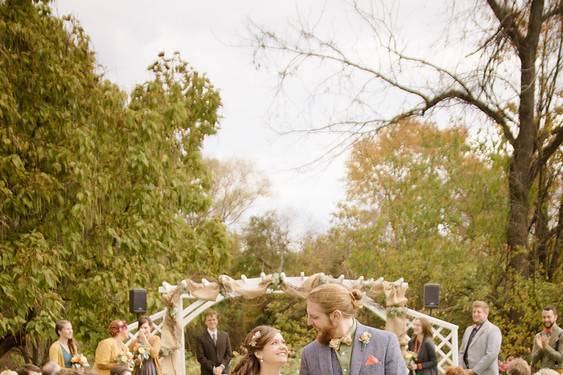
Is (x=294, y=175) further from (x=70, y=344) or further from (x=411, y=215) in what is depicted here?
(x=70, y=344)

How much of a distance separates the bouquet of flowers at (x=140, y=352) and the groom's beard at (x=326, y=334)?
6.34 metres

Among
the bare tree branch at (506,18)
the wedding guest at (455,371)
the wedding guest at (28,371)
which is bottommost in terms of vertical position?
the wedding guest at (455,371)

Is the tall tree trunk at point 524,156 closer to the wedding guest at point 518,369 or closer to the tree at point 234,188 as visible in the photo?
the wedding guest at point 518,369

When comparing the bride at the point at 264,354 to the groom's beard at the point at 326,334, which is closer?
the groom's beard at the point at 326,334

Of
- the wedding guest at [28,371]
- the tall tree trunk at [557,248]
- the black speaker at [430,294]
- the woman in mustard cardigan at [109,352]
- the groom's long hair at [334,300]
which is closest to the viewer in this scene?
the groom's long hair at [334,300]

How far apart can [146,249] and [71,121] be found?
2319mm

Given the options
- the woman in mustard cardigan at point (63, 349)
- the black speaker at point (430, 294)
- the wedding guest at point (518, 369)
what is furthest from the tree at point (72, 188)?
the wedding guest at point (518, 369)

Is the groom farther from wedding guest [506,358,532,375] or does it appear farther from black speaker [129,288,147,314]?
black speaker [129,288,147,314]

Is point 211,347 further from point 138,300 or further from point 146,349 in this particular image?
point 146,349

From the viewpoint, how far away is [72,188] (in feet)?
40.7

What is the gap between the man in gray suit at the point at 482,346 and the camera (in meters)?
8.60

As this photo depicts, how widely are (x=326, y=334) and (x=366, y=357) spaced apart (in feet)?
0.58

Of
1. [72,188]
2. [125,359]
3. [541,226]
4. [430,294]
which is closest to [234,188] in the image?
[541,226]

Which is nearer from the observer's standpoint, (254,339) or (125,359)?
(254,339)
